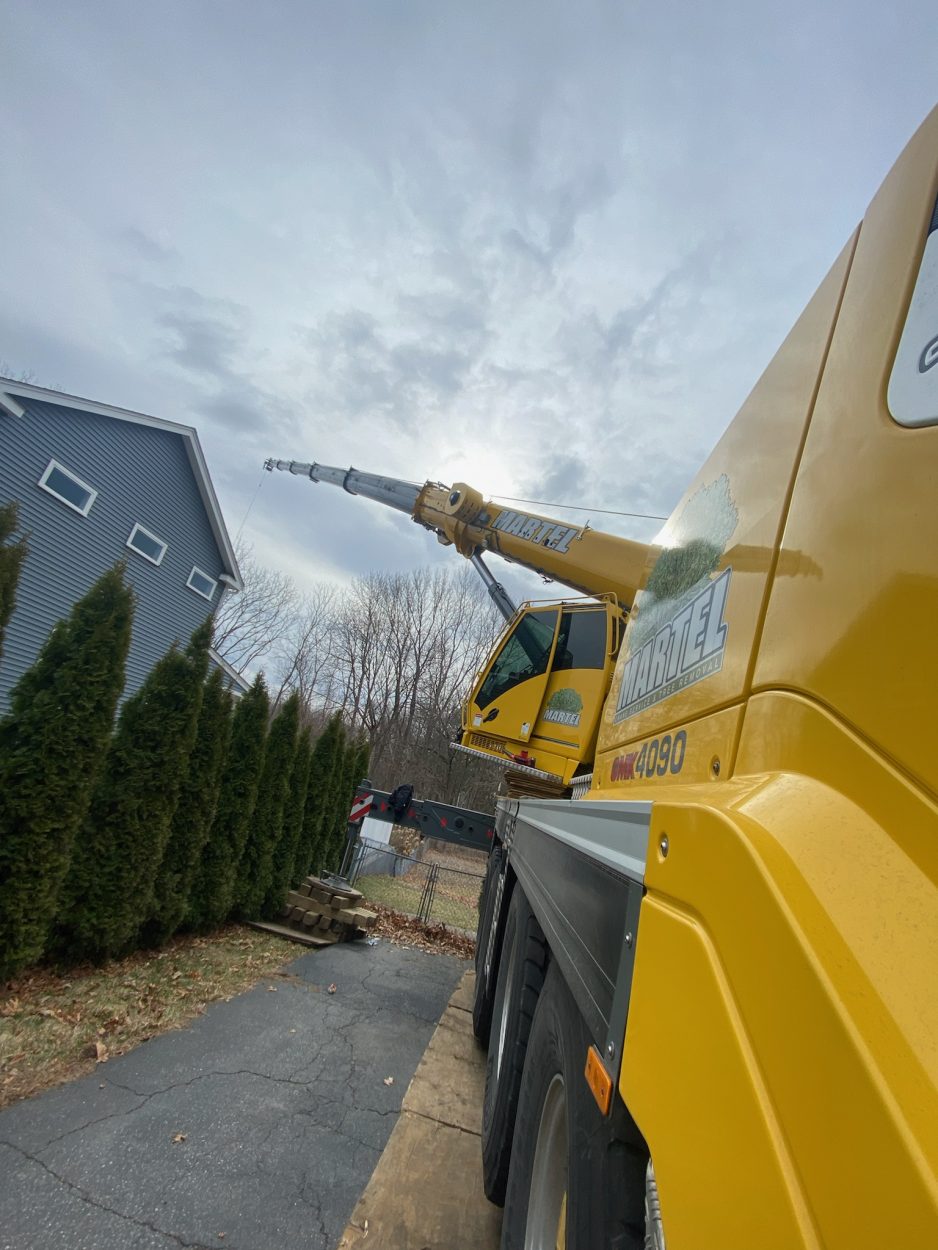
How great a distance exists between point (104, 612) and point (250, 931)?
468cm

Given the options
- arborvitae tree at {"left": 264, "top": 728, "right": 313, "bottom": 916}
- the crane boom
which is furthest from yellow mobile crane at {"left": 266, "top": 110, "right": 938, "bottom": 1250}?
arborvitae tree at {"left": 264, "top": 728, "right": 313, "bottom": 916}

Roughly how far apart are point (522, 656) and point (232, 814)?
4.46m

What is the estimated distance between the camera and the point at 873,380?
958mm

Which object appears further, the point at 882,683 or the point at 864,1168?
the point at 882,683

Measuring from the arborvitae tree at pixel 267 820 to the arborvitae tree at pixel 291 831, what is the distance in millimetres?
187

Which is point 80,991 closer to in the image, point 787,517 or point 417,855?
point 787,517

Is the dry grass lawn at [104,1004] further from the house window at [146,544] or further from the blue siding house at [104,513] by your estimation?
the house window at [146,544]

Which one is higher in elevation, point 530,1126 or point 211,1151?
point 530,1126

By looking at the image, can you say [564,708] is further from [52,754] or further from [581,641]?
[52,754]

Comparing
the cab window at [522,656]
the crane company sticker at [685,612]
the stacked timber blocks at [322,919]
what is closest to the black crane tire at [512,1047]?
the crane company sticker at [685,612]

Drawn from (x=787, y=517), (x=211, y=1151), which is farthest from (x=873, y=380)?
(x=211, y=1151)

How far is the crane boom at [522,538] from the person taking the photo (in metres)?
5.88

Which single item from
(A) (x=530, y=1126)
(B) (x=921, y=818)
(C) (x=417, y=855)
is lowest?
(C) (x=417, y=855)

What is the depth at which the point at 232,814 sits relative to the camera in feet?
24.6
